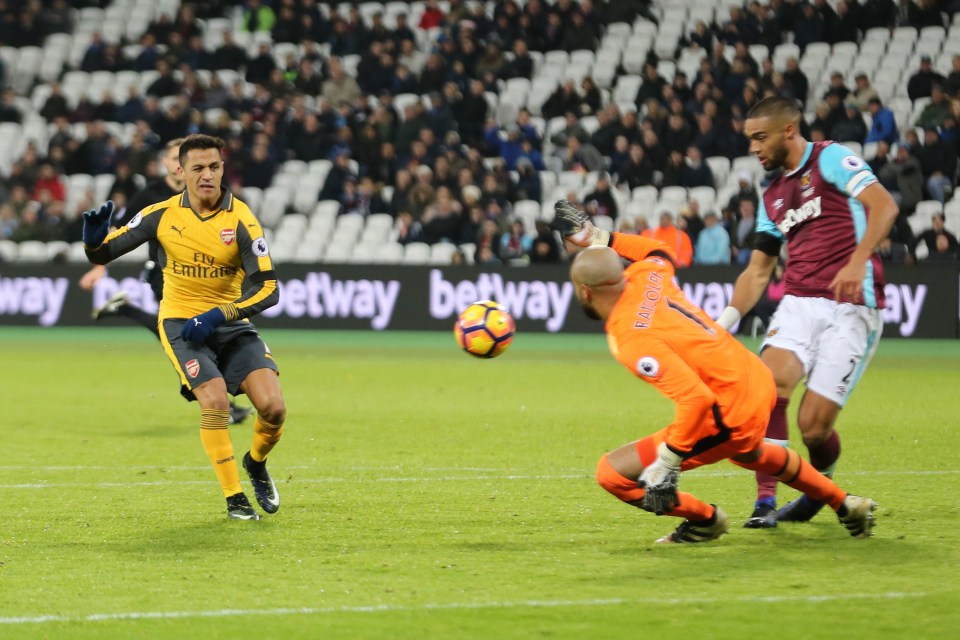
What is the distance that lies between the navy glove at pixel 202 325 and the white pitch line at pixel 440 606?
7.91ft

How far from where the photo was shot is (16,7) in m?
31.0

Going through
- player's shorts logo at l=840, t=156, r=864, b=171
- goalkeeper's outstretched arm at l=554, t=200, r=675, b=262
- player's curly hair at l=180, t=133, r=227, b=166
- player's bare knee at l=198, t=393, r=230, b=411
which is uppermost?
player's shorts logo at l=840, t=156, r=864, b=171

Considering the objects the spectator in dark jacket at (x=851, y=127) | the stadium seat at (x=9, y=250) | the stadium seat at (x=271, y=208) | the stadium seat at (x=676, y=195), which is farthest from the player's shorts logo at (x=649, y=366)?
the stadium seat at (x=9, y=250)

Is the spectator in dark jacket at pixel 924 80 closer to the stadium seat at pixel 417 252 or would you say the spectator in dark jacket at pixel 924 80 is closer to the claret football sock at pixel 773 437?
the stadium seat at pixel 417 252

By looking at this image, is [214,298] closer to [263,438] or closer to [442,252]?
[263,438]

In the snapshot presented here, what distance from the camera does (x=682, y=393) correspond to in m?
5.82

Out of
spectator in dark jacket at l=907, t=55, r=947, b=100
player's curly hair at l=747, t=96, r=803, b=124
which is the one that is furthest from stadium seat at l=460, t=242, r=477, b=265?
player's curly hair at l=747, t=96, r=803, b=124

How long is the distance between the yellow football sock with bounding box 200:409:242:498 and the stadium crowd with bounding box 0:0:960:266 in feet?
42.9

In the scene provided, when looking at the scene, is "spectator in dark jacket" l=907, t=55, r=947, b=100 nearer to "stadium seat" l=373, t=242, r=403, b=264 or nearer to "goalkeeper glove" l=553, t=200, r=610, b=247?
"stadium seat" l=373, t=242, r=403, b=264

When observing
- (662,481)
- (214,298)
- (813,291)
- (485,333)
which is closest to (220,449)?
(214,298)

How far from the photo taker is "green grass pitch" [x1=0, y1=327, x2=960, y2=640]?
196 inches

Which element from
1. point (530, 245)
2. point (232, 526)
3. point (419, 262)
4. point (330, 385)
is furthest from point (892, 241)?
point (232, 526)

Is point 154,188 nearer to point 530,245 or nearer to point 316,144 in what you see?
point 530,245

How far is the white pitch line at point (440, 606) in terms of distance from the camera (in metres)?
4.98
